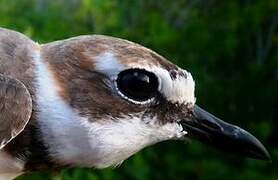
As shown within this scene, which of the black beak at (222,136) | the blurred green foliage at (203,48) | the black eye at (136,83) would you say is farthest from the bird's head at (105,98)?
the blurred green foliage at (203,48)

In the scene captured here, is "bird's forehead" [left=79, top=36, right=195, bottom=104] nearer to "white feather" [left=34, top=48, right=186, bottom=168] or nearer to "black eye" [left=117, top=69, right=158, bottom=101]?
"black eye" [left=117, top=69, right=158, bottom=101]

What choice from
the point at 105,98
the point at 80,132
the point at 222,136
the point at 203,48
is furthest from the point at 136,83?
the point at 203,48

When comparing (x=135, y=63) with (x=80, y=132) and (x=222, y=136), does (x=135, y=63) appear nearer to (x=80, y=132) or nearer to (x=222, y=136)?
(x=80, y=132)

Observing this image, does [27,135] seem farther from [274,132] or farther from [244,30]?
[244,30]

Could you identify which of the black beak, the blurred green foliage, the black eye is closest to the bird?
the black eye

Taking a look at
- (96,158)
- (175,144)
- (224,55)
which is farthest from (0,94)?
(224,55)

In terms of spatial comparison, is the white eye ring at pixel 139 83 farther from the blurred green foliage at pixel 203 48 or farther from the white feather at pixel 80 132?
the blurred green foliage at pixel 203 48
